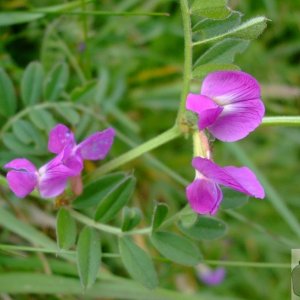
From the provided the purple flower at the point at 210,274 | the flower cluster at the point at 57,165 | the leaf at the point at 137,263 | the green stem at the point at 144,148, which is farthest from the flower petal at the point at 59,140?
the purple flower at the point at 210,274

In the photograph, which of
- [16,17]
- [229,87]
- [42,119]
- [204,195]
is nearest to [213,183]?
[204,195]

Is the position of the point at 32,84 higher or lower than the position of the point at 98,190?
higher

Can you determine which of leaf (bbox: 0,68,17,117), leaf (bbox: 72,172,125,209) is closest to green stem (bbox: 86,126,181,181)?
leaf (bbox: 72,172,125,209)

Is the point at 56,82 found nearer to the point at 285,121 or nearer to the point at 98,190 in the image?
the point at 98,190

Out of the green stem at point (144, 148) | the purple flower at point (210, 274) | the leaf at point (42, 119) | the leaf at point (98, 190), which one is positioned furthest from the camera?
the purple flower at point (210, 274)

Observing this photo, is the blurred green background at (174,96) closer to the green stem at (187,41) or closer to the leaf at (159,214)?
the leaf at (159,214)

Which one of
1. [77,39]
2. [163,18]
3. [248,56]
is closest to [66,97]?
[77,39]

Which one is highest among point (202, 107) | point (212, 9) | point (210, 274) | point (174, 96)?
point (212, 9)

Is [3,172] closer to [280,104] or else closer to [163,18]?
[163,18]
